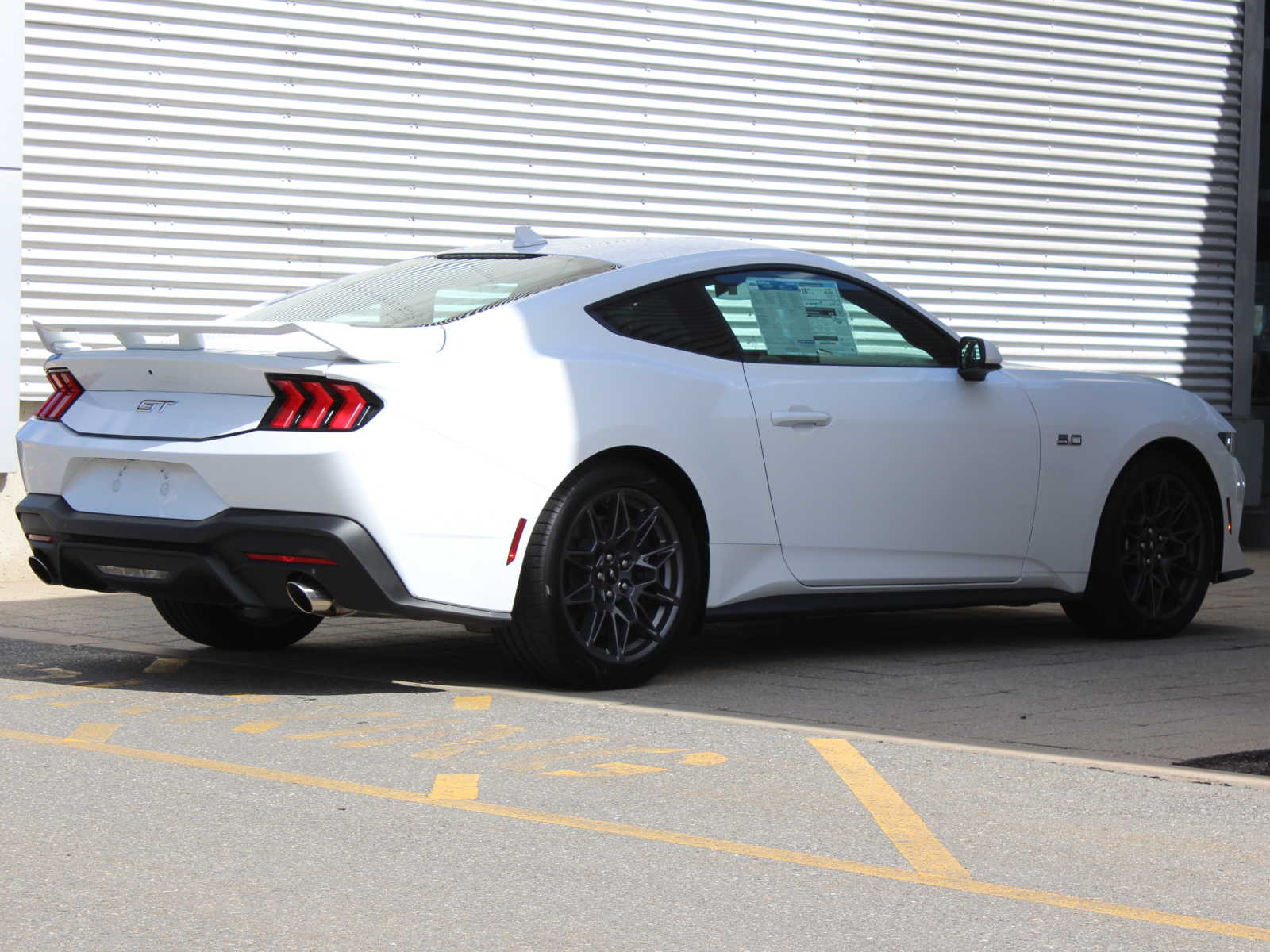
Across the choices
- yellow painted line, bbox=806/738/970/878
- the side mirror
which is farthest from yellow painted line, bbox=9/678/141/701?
the side mirror

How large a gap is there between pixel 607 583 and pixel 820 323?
1441 mm

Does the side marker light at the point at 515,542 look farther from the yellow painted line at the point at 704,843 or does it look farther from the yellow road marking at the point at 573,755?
the yellow painted line at the point at 704,843

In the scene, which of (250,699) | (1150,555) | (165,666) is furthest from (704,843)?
(1150,555)

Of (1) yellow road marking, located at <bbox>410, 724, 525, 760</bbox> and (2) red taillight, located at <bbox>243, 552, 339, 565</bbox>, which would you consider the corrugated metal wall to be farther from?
(1) yellow road marking, located at <bbox>410, 724, 525, 760</bbox>

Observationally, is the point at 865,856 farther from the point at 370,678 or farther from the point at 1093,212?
the point at 1093,212

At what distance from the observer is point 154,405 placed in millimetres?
6324

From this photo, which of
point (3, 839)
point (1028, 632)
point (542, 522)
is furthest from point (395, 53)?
point (3, 839)

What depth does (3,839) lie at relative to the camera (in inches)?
175

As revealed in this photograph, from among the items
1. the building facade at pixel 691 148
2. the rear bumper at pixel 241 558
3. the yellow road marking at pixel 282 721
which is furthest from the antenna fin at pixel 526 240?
the building facade at pixel 691 148

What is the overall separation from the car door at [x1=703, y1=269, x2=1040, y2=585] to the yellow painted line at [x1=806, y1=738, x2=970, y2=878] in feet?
4.80

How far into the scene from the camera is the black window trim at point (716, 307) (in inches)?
264

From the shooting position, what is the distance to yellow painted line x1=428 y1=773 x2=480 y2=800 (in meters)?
4.98

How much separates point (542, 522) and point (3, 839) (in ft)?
7.46

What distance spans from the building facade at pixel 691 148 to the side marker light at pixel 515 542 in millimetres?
5347
